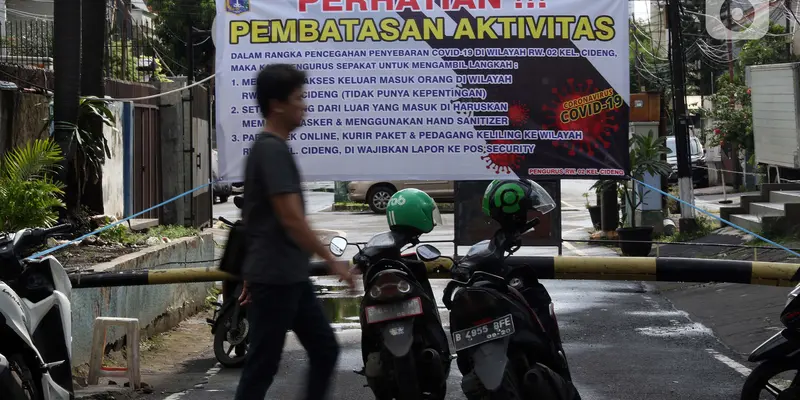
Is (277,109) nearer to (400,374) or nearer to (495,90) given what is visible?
(400,374)

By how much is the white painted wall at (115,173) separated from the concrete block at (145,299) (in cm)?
105

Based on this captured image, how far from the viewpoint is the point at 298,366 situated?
8211mm

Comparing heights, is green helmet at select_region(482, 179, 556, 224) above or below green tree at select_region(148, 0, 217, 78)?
below

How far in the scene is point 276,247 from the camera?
4.61 meters

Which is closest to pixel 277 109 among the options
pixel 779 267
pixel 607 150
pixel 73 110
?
pixel 779 267

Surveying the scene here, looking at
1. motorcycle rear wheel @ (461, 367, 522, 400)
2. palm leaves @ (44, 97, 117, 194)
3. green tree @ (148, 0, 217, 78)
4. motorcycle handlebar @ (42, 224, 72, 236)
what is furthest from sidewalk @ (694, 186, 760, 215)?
green tree @ (148, 0, 217, 78)

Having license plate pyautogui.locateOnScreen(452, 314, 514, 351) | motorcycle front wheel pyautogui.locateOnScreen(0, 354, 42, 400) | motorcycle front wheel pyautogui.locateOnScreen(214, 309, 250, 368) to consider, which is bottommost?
motorcycle front wheel pyautogui.locateOnScreen(214, 309, 250, 368)

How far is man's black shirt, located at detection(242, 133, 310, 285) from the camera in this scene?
15.0 feet

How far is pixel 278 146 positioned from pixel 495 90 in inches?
179

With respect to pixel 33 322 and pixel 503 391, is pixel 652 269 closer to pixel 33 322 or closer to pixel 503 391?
pixel 503 391

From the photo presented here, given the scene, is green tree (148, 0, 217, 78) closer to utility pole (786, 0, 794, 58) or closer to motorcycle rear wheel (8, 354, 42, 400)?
utility pole (786, 0, 794, 58)

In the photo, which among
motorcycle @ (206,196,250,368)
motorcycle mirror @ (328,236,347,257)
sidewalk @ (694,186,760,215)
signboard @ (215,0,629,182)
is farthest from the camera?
sidewalk @ (694,186,760,215)

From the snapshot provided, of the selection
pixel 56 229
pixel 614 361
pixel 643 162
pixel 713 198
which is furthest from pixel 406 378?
pixel 713 198

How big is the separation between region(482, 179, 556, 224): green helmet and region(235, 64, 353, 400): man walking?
1321 mm
